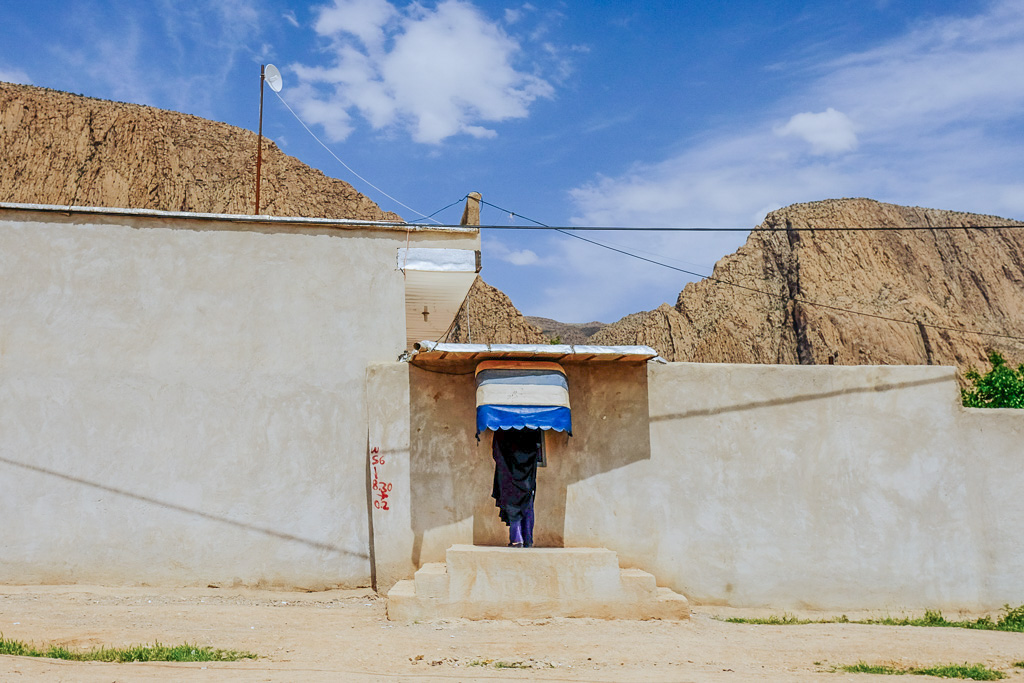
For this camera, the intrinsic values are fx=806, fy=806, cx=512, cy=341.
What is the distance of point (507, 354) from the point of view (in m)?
8.25

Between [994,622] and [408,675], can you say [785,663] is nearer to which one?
[408,675]

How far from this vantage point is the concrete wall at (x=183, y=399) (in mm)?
8445

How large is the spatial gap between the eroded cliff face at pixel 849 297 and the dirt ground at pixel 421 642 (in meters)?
41.4

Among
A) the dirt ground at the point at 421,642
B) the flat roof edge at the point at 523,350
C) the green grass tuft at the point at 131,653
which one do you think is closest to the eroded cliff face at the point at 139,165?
the flat roof edge at the point at 523,350

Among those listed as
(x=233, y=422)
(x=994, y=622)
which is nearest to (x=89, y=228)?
(x=233, y=422)

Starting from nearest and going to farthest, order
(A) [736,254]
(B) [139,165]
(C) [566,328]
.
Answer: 1. (B) [139,165]
2. (A) [736,254]
3. (C) [566,328]

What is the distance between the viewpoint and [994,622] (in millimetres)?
8445

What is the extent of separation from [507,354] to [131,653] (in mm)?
4218

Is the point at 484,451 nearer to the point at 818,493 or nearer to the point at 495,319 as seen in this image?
the point at 818,493

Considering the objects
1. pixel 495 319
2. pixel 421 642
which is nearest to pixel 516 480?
pixel 421 642

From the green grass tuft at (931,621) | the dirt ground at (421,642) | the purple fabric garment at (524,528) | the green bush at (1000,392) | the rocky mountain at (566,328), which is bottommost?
the green grass tuft at (931,621)

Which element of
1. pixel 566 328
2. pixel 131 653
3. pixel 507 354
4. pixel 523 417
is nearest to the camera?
pixel 131 653

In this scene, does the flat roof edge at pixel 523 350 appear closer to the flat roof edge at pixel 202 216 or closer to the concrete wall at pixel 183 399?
the concrete wall at pixel 183 399

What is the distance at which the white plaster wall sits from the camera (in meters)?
8.42
